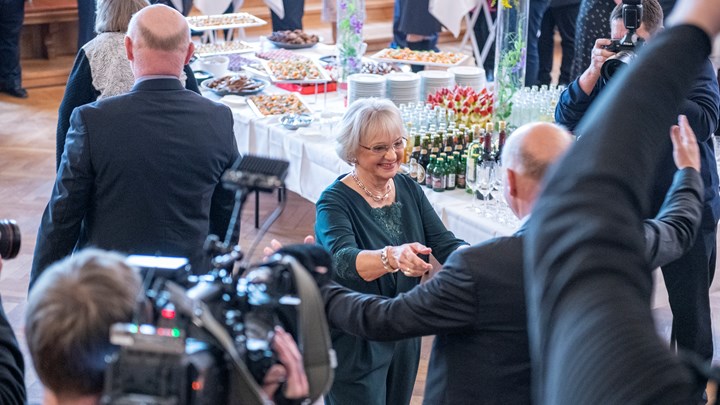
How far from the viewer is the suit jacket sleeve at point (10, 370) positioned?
4.85 feet

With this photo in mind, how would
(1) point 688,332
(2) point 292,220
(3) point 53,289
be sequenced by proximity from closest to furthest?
(3) point 53,289
(1) point 688,332
(2) point 292,220

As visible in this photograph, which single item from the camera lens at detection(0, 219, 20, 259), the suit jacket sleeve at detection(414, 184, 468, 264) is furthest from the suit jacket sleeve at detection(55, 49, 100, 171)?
the camera lens at detection(0, 219, 20, 259)

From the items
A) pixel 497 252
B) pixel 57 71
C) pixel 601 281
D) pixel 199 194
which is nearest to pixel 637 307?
pixel 601 281

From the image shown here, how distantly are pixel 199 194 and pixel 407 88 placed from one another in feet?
6.80

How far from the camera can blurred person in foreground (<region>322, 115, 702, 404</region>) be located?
1.85 m

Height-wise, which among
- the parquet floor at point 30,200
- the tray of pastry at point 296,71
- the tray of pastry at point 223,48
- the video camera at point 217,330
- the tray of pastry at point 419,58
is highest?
the video camera at point 217,330

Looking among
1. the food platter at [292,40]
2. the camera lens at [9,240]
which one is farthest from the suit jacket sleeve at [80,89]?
the food platter at [292,40]

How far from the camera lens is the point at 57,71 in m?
7.94

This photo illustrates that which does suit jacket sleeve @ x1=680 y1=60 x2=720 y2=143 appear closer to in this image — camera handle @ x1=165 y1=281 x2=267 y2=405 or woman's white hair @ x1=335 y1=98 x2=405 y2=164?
woman's white hair @ x1=335 y1=98 x2=405 y2=164

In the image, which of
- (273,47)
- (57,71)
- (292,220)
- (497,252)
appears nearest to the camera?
(497,252)

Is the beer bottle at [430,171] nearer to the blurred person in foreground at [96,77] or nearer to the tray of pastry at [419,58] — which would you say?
the blurred person in foreground at [96,77]

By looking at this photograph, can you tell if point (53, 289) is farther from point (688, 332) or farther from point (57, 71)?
point (57, 71)

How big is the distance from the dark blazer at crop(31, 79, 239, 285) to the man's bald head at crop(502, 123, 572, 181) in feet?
3.37

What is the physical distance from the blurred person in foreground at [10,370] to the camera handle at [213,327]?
24.4 inches
